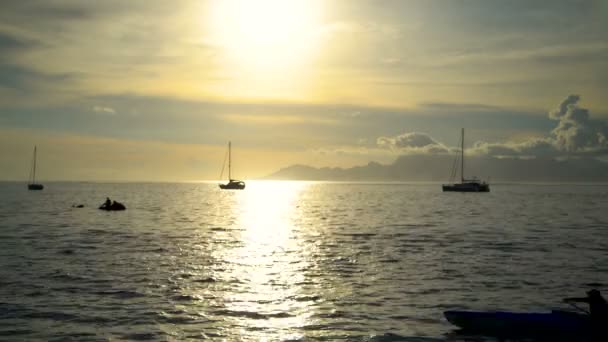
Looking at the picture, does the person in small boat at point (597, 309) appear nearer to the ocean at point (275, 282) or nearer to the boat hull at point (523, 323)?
the boat hull at point (523, 323)

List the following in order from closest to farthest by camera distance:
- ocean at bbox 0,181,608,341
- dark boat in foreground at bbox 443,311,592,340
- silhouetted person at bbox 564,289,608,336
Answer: silhouetted person at bbox 564,289,608,336 → dark boat in foreground at bbox 443,311,592,340 → ocean at bbox 0,181,608,341

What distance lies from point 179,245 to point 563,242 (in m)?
35.8

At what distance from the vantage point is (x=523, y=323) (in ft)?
63.6

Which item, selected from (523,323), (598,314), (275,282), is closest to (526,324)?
(523,323)

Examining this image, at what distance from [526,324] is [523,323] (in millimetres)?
104

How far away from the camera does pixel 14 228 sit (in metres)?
61.7

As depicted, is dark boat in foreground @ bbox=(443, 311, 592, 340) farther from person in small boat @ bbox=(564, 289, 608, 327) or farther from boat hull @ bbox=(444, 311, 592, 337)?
person in small boat @ bbox=(564, 289, 608, 327)

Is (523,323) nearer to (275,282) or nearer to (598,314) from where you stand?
(598,314)

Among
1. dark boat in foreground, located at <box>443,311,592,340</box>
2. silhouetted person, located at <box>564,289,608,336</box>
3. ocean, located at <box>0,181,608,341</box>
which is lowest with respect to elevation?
ocean, located at <box>0,181,608,341</box>

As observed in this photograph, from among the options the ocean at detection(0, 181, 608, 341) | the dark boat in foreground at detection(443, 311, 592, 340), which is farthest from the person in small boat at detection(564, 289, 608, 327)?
the ocean at detection(0, 181, 608, 341)

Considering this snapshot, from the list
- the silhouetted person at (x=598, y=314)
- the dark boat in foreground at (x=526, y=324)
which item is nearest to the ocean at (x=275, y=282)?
the dark boat in foreground at (x=526, y=324)

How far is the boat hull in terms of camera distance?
61.6ft

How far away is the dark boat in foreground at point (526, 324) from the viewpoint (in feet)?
61.5

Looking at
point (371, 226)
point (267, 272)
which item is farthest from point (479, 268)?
point (371, 226)
